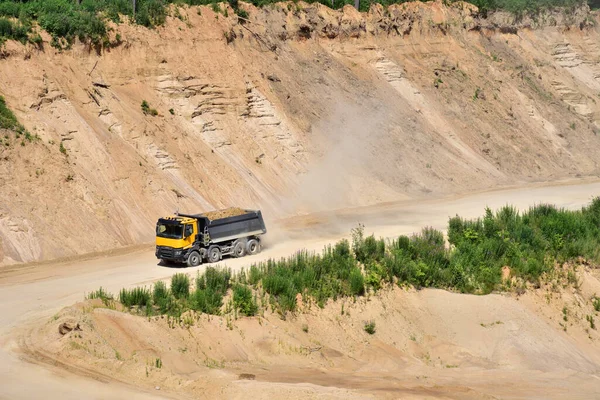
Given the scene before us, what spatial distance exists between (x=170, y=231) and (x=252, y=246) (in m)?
3.50

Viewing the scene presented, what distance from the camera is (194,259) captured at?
3134cm

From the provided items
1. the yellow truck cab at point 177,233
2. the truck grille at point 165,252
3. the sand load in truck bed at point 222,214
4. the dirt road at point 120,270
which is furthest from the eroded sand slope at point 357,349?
the sand load in truck bed at point 222,214

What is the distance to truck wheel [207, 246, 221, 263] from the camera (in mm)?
31703

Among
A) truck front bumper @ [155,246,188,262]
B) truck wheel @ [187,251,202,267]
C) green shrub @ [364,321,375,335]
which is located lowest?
green shrub @ [364,321,375,335]

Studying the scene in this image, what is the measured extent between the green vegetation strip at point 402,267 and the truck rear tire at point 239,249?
119 inches

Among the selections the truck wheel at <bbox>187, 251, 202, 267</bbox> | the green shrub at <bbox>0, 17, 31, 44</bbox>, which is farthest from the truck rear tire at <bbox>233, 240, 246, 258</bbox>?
the green shrub at <bbox>0, 17, 31, 44</bbox>

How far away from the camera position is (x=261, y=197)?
41.8m

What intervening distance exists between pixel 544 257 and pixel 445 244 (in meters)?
3.46

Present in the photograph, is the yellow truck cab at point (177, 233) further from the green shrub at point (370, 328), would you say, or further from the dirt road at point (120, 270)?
the green shrub at point (370, 328)

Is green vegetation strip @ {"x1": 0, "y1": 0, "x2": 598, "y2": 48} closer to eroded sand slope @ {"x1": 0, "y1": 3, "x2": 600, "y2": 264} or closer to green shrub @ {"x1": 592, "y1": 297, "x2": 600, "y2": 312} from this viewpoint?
eroded sand slope @ {"x1": 0, "y1": 3, "x2": 600, "y2": 264}

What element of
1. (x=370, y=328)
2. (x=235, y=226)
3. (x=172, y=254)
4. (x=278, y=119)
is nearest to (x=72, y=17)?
(x=278, y=119)

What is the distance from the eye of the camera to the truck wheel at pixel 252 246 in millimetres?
33188

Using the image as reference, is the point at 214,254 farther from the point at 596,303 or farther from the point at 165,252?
the point at 596,303

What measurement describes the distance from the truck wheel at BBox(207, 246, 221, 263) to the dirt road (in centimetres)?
41
